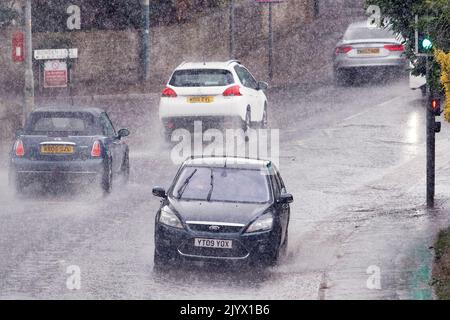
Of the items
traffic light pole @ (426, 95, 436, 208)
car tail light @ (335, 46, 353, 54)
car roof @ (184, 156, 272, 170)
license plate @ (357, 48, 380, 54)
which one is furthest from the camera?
car tail light @ (335, 46, 353, 54)

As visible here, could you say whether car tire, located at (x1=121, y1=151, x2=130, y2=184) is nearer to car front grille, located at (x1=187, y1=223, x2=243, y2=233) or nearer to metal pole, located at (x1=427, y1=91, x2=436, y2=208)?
metal pole, located at (x1=427, y1=91, x2=436, y2=208)

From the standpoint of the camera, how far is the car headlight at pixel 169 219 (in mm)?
16516

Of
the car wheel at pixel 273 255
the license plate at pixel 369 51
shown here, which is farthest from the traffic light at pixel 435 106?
the license plate at pixel 369 51

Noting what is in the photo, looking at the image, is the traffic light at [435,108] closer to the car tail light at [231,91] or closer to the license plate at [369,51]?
the car tail light at [231,91]

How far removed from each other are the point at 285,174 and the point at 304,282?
9557mm

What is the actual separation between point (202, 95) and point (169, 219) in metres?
11.9

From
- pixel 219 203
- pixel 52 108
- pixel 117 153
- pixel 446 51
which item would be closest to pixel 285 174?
pixel 117 153

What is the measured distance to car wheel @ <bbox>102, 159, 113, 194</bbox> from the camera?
2302cm

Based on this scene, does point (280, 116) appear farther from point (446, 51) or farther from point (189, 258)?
point (189, 258)

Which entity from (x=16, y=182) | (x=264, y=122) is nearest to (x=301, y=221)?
(x=16, y=182)

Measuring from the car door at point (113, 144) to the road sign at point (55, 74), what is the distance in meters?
8.69

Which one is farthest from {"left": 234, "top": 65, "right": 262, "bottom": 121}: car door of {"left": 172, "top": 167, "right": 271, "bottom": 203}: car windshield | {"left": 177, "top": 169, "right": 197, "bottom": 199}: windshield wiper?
{"left": 177, "top": 169, "right": 197, "bottom": 199}: windshield wiper

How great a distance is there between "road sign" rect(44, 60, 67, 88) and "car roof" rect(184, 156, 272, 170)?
602 inches

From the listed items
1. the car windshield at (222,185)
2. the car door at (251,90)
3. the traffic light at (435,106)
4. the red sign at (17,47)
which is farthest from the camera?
the red sign at (17,47)
